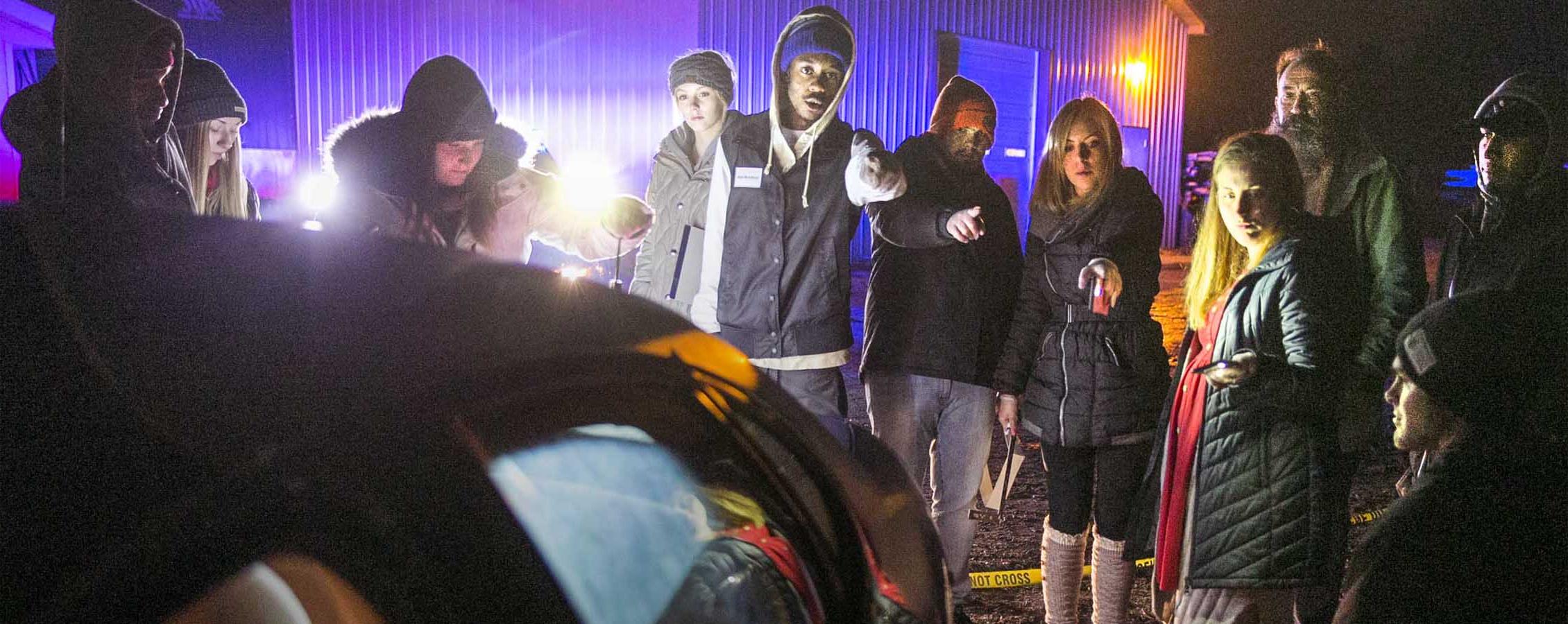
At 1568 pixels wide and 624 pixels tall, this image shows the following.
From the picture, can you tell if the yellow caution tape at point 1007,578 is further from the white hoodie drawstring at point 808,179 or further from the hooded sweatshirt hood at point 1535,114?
Answer: the white hoodie drawstring at point 808,179

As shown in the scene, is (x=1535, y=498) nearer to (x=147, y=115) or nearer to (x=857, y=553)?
(x=857, y=553)

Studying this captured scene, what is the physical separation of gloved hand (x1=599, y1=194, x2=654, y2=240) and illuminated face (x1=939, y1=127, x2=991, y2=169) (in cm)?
114

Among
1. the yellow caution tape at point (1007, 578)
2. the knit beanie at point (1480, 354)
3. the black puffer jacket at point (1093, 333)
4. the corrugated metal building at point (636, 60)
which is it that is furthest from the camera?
the corrugated metal building at point (636, 60)

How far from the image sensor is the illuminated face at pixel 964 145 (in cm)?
381

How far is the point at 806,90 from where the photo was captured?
3740 mm

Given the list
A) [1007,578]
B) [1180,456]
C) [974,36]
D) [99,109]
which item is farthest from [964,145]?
[974,36]

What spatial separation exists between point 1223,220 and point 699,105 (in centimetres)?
212

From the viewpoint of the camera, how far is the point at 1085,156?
3.48m

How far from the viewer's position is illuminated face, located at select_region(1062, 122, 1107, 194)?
3465mm

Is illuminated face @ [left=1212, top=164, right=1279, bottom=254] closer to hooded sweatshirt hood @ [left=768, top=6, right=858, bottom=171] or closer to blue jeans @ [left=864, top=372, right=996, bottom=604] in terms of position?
blue jeans @ [left=864, top=372, right=996, bottom=604]

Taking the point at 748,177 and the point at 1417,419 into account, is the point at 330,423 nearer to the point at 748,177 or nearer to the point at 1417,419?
the point at 1417,419

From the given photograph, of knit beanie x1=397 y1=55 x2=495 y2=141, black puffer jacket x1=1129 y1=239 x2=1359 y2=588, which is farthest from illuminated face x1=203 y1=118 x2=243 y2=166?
black puffer jacket x1=1129 y1=239 x2=1359 y2=588

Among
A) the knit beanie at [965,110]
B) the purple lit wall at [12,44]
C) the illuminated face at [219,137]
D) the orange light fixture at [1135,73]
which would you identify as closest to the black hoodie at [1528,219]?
the knit beanie at [965,110]

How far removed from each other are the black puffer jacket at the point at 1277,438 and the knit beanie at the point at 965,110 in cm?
124
